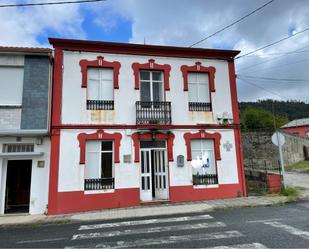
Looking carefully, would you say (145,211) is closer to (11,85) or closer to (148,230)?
(148,230)

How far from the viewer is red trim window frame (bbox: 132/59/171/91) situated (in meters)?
11.7

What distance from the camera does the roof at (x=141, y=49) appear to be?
1123cm

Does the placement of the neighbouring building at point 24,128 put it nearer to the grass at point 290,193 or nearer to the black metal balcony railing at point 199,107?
the black metal balcony railing at point 199,107

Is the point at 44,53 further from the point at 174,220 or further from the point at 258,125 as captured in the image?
the point at 258,125

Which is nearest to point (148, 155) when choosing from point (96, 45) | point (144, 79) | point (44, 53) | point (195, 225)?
point (144, 79)

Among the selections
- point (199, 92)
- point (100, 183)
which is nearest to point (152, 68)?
point (199, 92)

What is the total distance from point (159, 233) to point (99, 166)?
5.15m

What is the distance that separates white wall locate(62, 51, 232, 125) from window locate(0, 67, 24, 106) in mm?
1838

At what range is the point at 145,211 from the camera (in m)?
9.41

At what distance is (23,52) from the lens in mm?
10586

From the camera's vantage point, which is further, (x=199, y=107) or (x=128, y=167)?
(x=199, y=107)

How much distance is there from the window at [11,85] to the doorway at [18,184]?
265cm

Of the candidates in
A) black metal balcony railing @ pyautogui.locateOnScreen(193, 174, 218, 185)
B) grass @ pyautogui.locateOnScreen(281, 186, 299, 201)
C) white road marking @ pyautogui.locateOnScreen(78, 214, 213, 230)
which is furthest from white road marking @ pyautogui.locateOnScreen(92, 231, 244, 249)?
grass @ pyautogui.locateOnScreen(281, 186, 299, 201)

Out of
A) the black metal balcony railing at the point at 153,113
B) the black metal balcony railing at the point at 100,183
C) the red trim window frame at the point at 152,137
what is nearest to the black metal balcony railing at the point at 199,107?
the black metal balcony railing at the point at 153,113
